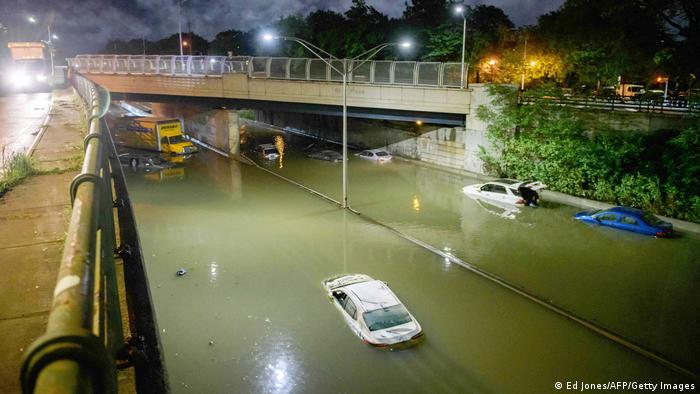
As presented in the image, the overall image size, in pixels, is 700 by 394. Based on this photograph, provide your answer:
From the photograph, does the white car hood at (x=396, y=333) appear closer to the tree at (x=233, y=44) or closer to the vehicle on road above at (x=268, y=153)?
the vehicle on road above at (x=268, y=153)

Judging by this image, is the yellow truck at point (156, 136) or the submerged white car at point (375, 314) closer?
the submerged white car at point (375, 314)

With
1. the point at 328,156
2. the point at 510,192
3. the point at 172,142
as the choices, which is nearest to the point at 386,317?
the point at 510,192

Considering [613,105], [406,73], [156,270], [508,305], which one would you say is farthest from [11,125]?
[613,105]

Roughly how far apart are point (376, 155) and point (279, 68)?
34.2 feet

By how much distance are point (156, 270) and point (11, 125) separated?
6908 mm

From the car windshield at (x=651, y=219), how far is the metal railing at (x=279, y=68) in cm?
1441

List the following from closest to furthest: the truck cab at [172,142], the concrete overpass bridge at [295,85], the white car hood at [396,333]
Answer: the white car hood at [396,333] → the concrete overpass bridge at [295,85] → the truck cab at [172,142]

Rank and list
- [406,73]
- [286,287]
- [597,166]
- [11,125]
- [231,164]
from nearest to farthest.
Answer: [11,125] < [286,287] < [597,166] < [406,73] < [231,164]

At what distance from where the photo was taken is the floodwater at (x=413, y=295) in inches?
467

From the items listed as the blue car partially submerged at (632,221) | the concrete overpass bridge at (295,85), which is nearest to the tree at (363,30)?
the concrete overpass bridge at (295,85)

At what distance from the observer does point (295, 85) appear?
3519cm

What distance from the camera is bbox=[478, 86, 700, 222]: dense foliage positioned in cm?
2255

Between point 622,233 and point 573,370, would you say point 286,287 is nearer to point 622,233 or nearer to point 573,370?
point 573,370

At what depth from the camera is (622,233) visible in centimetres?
2119
